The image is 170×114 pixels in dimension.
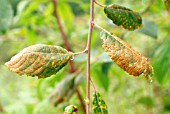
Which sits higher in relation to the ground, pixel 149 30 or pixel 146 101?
pixel 146 101

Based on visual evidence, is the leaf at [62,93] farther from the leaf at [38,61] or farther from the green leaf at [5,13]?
the leaf at [38,61]

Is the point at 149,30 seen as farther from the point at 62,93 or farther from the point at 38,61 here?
the point at 38,61

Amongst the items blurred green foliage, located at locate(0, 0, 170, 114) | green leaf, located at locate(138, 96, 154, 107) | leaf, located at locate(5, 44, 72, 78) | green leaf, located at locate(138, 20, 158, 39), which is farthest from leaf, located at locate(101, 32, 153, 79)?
green leaf, located at locate(138, 96, 154, 107)

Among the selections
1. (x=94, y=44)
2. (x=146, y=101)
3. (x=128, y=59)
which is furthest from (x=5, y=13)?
(x=146, y=101)

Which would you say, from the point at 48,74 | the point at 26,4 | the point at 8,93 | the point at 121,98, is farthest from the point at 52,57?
the point at 8,93

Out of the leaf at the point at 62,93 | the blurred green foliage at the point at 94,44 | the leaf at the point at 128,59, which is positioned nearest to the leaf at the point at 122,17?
the leaf at the point at 128,59

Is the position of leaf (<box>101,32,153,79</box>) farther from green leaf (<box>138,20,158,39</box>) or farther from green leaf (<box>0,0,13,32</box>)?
green leaf (<box>138,20,158,39</box>)
